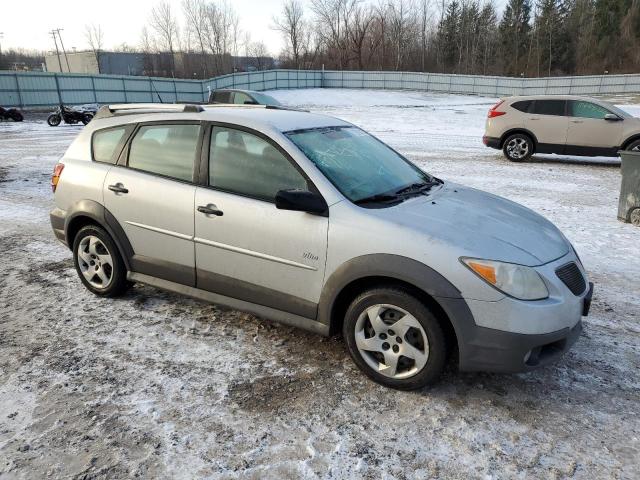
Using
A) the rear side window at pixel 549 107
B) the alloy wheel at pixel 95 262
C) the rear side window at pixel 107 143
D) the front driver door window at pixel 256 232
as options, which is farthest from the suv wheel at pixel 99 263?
the rear side window at pixel 549 107

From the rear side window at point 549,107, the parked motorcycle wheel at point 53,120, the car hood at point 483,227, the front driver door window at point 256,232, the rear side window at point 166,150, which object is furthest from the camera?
the parked motorcycle wheel at point 53,120

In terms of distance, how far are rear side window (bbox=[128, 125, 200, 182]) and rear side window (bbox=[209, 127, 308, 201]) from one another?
0.22m

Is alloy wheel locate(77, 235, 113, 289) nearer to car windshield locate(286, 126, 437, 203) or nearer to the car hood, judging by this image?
car windshield locate(286, 126, 437, 203)

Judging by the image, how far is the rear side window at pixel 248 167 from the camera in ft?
11.1

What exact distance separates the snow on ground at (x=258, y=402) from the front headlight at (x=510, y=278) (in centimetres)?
76

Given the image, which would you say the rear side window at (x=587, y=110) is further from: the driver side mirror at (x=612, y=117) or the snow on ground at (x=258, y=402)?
the snow on ground at (x=258, y=402)

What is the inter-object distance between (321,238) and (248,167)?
85cm

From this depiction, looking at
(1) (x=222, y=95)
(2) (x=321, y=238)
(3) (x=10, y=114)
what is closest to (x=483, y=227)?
(2) (x=321, y=238)

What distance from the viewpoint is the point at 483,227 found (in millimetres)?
3092

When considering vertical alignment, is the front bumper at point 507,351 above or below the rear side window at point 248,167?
below

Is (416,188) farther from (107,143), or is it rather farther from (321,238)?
(107,143)

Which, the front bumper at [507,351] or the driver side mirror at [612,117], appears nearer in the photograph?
the front bumper at [507,351]

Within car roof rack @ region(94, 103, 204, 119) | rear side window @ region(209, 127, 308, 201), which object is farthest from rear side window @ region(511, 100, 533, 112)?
rear side window @ region(209, 127, 308, 201)

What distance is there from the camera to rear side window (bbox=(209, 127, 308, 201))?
11.1 ft
